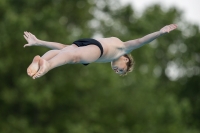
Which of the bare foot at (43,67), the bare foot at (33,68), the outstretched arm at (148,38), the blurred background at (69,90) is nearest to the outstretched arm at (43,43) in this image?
the outstretched arm at (148,38)

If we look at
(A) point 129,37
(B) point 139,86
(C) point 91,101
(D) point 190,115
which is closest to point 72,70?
(C) point 91,101

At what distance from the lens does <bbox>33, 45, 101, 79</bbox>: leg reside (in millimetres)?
13910

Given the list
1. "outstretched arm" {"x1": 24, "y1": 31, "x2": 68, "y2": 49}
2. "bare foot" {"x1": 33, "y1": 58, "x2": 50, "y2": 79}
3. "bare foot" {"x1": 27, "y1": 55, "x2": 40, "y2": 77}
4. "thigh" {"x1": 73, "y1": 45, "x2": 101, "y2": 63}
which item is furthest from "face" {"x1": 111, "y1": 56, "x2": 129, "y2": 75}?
"bare foot" {"x1": 27, "y1": 55, "x2": 40, "y2": 77}

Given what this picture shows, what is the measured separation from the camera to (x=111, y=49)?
15539 millimetres

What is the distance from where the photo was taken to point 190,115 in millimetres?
51312

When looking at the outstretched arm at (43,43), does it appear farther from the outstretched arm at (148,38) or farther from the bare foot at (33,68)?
the bare foot at (33,68)

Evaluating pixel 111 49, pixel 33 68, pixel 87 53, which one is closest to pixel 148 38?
pixel 111 49

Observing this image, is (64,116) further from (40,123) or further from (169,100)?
(169,100)

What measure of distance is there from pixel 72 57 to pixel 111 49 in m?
1.18

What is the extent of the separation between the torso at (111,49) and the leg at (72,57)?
12.4 inches

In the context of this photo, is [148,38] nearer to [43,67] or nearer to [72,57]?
[72,57]

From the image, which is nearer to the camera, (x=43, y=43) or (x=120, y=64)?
(x=43, y=43)

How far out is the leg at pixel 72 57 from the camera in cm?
1391

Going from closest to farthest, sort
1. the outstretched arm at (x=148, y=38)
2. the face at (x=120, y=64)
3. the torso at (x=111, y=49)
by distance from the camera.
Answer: the outstretched arm at (x=148, y=38) < the torso at (x=111, y=49) < the face at (x=120, y=64)
